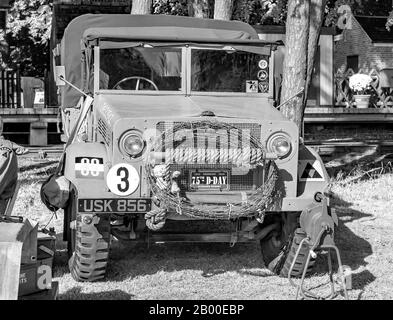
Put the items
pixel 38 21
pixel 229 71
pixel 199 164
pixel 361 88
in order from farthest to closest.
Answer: pixel 38 21 < pixel 361 88 < pixel 229 71 < pixel 199 164

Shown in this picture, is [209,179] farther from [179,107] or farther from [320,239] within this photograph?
[320,239]

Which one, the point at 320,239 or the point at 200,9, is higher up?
the point at 200,9

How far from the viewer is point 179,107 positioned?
697 centimetres

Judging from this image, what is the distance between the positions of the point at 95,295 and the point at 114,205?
76 centimetres

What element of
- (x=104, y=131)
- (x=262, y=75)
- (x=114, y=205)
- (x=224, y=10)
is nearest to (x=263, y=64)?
(x=262, y=75)

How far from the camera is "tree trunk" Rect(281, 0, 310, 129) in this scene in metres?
10.0

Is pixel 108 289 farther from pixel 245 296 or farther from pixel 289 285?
pixel 289 285

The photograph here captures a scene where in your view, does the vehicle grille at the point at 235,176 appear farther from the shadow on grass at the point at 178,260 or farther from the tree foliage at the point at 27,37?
the tree foliage at the point at 27,37

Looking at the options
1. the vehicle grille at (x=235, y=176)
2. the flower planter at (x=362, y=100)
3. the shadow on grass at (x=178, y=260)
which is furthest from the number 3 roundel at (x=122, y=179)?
the flower planter at (x=362, y=100)

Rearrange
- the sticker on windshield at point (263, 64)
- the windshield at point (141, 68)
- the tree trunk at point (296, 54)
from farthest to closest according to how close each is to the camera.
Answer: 1. the tree trunk at point (296, 54)
2. the sticker on windshield at point (263, 64)
3. the windshield at point (141, 68)

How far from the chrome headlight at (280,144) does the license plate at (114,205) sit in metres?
1.15

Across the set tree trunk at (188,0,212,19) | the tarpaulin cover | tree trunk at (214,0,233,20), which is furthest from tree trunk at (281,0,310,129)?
tree trunk at (188,0,212,19)

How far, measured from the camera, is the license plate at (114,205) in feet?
20.7

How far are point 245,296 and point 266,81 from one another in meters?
2.37
